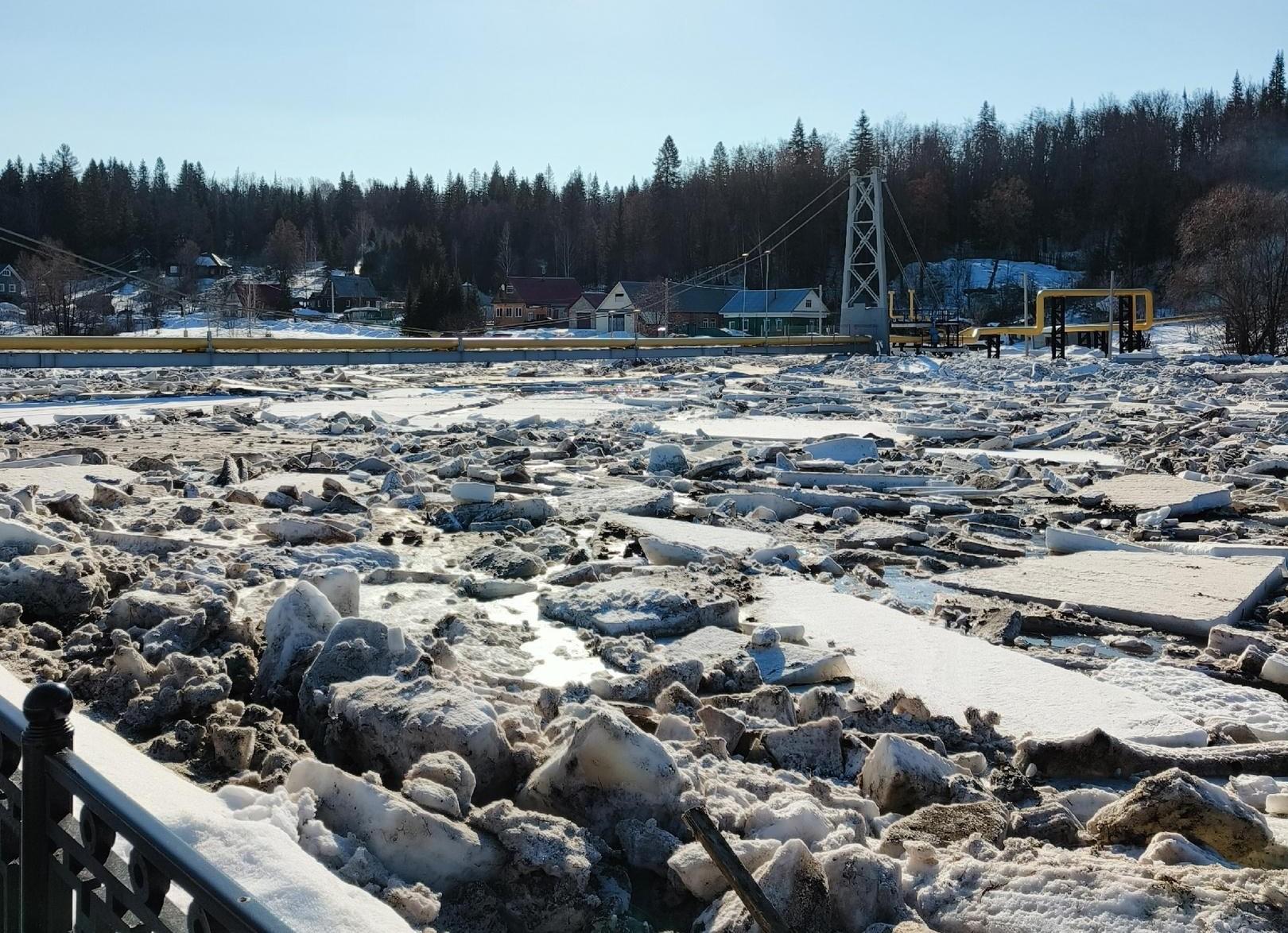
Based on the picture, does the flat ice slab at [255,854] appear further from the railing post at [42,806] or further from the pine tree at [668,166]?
the pine tree at [668,166]

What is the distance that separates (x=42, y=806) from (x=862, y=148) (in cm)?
9671

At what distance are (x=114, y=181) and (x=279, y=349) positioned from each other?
8871 centimetres

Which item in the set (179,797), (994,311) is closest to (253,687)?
(179,797)

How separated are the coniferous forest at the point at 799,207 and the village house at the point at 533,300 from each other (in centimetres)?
485

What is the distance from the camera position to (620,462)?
948cm

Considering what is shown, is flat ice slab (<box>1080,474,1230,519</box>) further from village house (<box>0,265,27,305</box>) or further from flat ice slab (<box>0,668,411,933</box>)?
village house (<box>0,265,27,305</box>)

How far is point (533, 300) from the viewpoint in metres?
82.3

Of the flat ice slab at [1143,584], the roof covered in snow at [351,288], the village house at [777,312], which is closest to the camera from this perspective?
the flat ice slab at [1143,584]

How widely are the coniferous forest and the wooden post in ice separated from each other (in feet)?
218

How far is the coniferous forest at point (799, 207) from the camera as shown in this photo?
269 ft

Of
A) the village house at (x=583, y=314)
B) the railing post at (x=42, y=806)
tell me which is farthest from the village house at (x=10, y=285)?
the railing post at (x=42, y=806)

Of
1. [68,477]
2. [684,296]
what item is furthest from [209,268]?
[68,477]

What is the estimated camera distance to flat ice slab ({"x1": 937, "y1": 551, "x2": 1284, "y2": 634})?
15.3 ft

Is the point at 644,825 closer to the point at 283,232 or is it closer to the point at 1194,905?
the point at 1194,905
